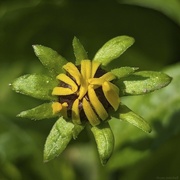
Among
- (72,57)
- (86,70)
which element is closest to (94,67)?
(86,70)

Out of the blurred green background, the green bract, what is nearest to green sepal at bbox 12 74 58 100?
the green bract

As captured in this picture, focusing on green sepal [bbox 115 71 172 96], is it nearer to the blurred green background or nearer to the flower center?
the flower center

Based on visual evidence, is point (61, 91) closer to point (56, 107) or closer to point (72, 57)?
point (56, 107)

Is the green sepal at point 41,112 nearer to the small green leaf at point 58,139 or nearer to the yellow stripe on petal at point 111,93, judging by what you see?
the small green leaf at point 58,139

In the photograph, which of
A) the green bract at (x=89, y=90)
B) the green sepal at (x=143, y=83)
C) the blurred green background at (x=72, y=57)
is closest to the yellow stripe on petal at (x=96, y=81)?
the green bract at (x=89, y=90)

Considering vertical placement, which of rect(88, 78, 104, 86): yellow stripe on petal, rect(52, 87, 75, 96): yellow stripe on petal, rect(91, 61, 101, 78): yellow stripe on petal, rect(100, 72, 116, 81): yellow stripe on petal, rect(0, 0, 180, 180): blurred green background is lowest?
rect(0, 0, 180, 180): blurred green background

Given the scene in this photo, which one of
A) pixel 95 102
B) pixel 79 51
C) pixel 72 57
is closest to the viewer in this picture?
pixel 95 102

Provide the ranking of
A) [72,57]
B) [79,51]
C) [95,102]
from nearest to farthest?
1. [95,102]
2. [79,51]
3. [72,57]
